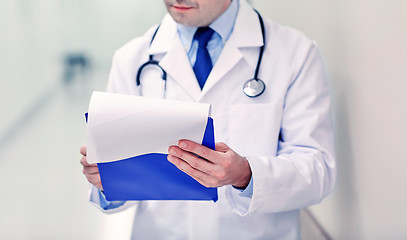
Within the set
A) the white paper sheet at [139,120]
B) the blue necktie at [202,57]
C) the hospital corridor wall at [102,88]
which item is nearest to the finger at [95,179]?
the white paper sheet at [139,120]

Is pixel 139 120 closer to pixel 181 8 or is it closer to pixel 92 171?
pixel 92 171

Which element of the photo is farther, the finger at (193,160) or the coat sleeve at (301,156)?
the coat sleeve at (301,156)

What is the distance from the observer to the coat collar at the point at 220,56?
1.14 metres

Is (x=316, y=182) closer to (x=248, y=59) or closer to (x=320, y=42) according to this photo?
(x=248, y=59)

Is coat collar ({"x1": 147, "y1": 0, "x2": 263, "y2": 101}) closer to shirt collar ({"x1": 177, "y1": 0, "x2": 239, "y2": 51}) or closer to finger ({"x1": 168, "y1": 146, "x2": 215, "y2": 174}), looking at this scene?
shirt collar ({"x1": 177, "y1": 0, "x2": 239, "y2": 51})

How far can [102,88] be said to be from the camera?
2654mm

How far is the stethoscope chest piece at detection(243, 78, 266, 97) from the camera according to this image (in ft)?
3.67

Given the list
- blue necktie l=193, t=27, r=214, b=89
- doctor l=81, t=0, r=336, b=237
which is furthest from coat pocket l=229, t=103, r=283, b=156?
blue necktie l=193, t=27, r=214, b=89

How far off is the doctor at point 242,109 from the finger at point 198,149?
0.73 ft

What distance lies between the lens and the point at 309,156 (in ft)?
3.56

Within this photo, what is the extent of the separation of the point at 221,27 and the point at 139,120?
0.49 m

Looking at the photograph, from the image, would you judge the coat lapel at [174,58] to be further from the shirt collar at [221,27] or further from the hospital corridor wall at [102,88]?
the hospital corridor wall at [102,88]

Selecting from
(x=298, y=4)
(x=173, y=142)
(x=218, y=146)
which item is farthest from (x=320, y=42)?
(x=173, y=142)

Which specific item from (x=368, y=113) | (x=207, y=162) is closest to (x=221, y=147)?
(x=207, y=162)
